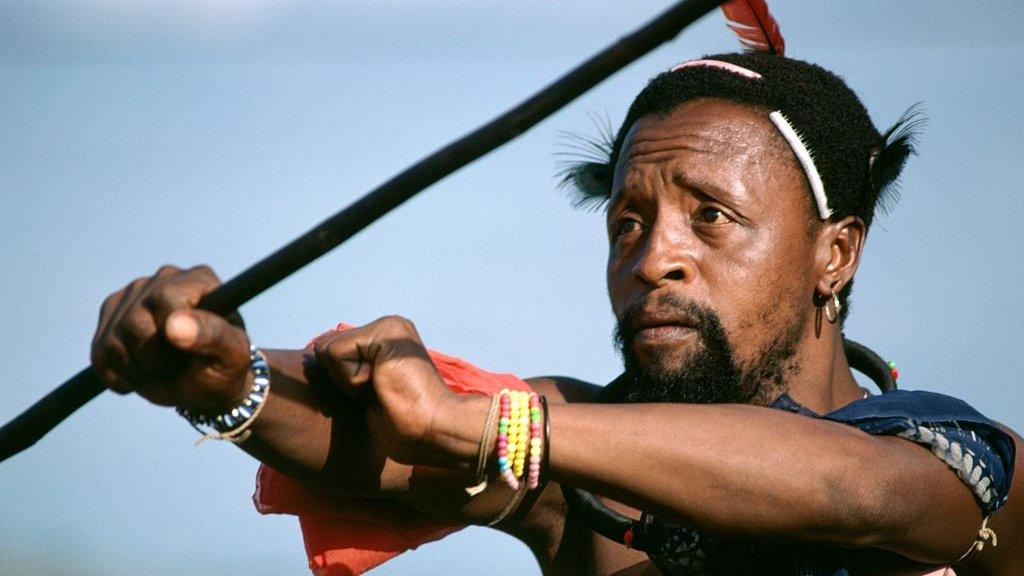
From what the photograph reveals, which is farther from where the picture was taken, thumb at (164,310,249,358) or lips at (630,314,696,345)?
lips at (630,314,696,345)

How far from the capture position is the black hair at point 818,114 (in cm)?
477

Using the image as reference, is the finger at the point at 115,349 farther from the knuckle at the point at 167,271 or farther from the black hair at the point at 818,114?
the black hair at the point at 818,114

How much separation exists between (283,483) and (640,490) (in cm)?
118

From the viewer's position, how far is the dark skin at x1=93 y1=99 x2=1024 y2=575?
3193mm

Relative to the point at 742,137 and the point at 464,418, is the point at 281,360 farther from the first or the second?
the point at 742,137

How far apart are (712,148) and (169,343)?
Result: 214 cm

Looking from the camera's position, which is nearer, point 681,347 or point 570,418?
point 570,418

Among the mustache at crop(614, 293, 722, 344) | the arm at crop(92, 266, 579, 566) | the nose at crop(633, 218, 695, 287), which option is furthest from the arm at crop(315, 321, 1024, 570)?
the nose at crop(633, 218, 695, 287)

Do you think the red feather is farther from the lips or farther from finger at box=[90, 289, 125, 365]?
finger at box=[90, 289, 125, 365]

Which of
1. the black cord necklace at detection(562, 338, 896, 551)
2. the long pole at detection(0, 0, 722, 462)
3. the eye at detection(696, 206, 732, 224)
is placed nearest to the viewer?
the long pole at detection(0, 0, 722, 462)

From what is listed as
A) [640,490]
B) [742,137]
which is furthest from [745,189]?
[640,490]

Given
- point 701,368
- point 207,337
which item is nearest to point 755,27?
point 701,368

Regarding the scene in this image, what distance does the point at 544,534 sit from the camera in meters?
4.75

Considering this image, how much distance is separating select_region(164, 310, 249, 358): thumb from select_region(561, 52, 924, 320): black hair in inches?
83.6
